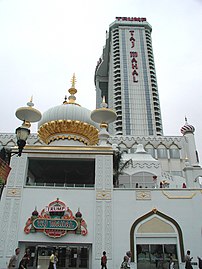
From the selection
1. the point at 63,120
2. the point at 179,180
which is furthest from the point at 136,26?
the point at 63,120

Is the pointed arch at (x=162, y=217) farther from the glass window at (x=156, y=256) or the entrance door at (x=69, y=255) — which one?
the entrance door at (x=69, y=255)

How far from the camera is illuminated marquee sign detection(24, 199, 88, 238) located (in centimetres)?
1541

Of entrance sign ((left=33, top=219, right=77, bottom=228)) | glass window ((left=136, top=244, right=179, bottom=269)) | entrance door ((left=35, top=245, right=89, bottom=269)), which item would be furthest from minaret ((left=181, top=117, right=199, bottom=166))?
entrance sign ((left=33, top=219, right=77, bottom=228))

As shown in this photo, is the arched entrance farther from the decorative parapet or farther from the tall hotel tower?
the tall hotel tower

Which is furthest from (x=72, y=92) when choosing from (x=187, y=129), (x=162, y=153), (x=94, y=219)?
(x=162, y=153)

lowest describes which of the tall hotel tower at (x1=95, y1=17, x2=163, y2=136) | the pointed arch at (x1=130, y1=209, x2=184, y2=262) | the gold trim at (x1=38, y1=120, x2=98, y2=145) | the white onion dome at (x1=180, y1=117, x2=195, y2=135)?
the pointed arch at (x1=130, y1=209, x2=184, y2=262)

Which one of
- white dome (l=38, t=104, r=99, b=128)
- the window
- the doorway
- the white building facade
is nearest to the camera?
the white building facade

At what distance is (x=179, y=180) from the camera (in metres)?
34.2

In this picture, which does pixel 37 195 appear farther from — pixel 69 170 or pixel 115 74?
pixel 115 74

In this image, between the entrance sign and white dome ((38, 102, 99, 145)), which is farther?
white dome ((38, 102, 99, 145))

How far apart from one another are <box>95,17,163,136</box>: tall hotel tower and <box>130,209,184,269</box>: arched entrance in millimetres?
49598

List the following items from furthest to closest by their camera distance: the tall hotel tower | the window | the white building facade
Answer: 1. the tall hotel tower
2. the window
3. the white building facade

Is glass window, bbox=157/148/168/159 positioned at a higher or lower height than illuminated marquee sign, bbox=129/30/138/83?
lower

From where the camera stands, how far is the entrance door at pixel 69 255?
1588 cm
